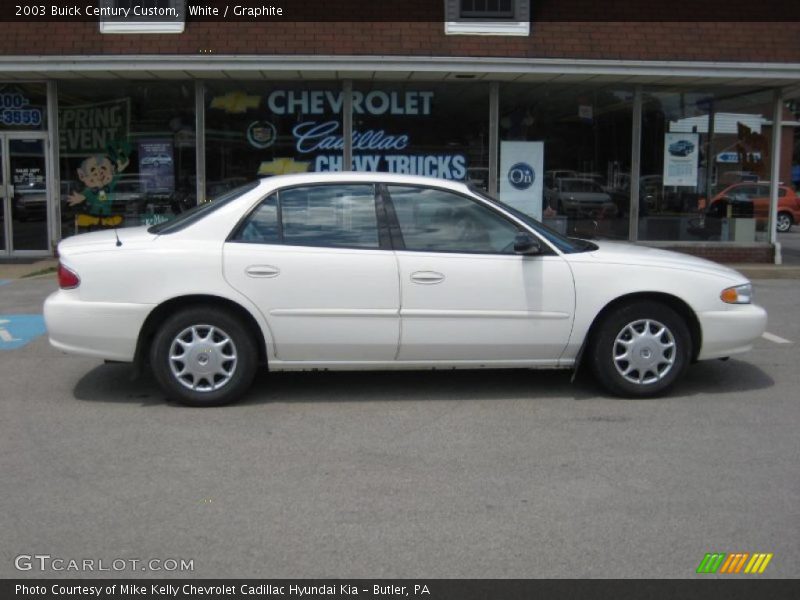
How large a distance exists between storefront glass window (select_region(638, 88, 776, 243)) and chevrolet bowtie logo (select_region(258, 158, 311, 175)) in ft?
18.6

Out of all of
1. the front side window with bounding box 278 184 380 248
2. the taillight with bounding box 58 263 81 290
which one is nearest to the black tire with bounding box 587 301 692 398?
the front side window with bounding box 278 184 380 248

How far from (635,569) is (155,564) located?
206 cm

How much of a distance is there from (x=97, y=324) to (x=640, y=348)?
3.82 m

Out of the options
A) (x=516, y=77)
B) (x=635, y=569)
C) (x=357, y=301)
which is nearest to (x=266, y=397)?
(x=357, y=301)

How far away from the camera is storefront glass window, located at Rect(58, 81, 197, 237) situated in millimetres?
13914

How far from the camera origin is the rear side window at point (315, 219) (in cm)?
604

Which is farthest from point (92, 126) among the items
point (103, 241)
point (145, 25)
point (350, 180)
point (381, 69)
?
point (350, 180)

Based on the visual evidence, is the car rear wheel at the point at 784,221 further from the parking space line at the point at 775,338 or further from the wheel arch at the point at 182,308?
the wheel arch at the point at 182,308

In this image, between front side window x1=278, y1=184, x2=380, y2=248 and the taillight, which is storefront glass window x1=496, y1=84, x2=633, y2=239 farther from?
the taillight

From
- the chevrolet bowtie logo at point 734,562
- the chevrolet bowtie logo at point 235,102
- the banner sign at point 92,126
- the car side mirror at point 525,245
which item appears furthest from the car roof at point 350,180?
the banner sign at point 92,126

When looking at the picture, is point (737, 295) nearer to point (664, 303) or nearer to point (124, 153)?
point (664, 303)

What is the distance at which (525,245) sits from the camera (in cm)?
604

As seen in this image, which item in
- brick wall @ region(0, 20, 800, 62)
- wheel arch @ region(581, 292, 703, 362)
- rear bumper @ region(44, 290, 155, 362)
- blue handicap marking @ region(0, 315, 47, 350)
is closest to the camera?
rear bumper @ region(44, 290, 155, 362)

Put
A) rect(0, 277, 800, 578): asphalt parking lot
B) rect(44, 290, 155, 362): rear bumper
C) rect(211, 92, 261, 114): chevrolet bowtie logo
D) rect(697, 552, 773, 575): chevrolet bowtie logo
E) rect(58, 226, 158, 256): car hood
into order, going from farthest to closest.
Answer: rect(211, 92, 261, 114): chevrolet bowtie logo, rect(58, 226, 158, 256): car hood, rect(44, 290, 155, 362): rear bumper, rect(0, 277, 800, 578): asphalt parking lot, rect(697, 552, 773, 575): chevrolet bowtie logo
